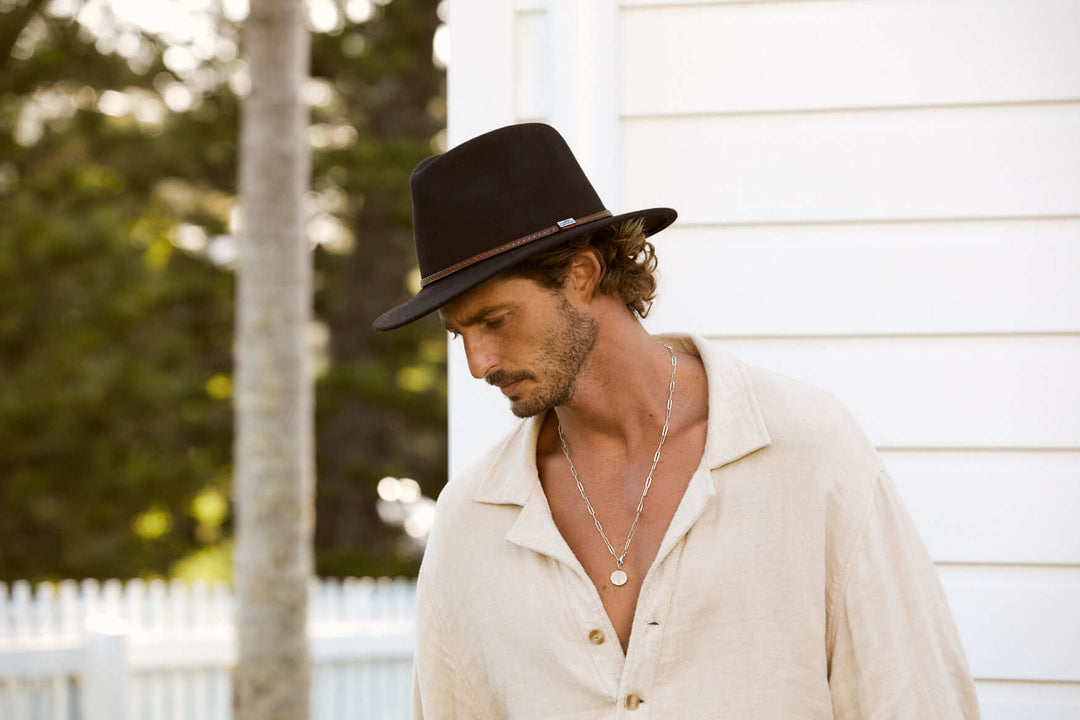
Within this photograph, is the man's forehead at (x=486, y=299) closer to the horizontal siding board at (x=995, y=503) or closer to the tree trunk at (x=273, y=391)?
the horizontal siding board at (x=995, y=503)

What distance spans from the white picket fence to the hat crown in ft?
16.9

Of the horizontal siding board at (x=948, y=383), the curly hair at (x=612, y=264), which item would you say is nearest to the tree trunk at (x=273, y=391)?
the horizontal siding board at (x=948, y=383)

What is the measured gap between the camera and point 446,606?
205 centimetres

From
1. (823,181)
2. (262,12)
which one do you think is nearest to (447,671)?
(823,181)

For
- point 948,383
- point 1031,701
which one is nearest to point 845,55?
point 948,383

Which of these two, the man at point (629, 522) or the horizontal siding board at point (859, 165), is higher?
the horizontal siding board at point (859, 165)

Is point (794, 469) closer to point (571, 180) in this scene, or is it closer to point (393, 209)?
point (571, 180)

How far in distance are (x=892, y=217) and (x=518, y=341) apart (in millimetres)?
842

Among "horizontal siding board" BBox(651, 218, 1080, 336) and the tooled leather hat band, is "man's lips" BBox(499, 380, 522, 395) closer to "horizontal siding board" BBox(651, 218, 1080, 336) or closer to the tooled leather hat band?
the tooled leather hat band

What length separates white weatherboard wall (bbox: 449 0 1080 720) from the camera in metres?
2.24

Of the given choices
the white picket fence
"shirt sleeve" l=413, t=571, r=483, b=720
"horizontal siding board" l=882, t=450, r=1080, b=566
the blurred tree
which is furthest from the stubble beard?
the blurred tree

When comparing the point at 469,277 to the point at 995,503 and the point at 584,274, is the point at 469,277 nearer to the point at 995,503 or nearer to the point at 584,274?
the point at 584,274

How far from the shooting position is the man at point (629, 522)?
182cm

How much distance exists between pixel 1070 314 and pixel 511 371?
3.62 feet
